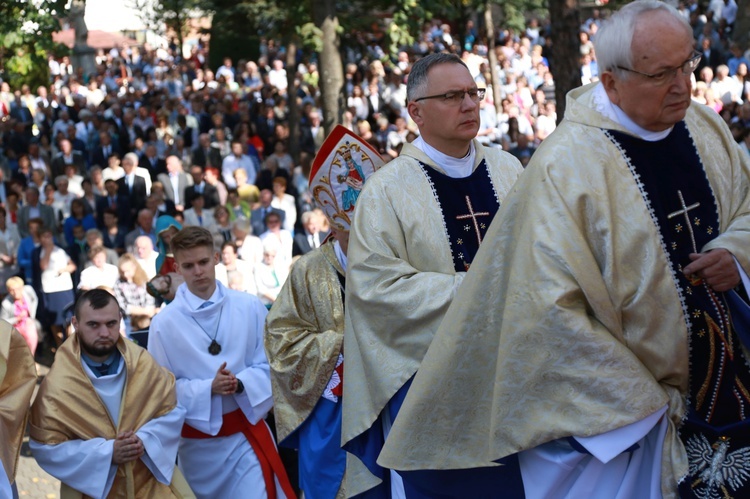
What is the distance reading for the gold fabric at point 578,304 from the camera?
3.26m

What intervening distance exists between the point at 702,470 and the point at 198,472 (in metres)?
3.77

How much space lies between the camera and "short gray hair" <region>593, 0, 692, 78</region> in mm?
3312

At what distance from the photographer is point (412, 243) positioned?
15.0ft

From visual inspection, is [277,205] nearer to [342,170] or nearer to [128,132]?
[128,132]

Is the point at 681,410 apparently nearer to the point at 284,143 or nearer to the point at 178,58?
the point at 284,143

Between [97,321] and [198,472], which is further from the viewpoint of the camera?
[198,472]

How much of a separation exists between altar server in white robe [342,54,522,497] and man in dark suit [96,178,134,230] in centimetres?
1018

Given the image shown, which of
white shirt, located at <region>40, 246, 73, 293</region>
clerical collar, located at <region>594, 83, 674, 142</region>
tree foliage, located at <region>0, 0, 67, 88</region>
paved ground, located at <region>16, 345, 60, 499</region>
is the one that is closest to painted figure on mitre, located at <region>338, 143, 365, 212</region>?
clerical collar, located at <region>594, 83, 674, 142</region>

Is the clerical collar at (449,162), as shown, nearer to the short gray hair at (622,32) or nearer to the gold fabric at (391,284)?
the gold fabric at (391,284)

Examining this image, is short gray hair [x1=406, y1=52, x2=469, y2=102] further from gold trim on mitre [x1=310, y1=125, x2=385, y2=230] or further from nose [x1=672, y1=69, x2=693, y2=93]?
nose [x1=672, y1=69, x2=693, y2=93]

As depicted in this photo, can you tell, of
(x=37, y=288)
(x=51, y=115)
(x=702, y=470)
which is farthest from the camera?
(x=51, y=115)

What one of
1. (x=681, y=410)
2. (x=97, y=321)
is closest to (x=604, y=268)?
(x=681, y=410)

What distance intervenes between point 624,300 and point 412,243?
4.55ft

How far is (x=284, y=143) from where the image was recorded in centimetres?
1911
